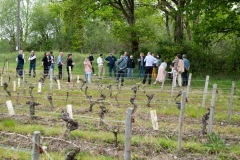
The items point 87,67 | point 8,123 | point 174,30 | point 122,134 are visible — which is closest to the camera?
point 122,134

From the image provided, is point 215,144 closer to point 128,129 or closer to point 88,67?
point 128,129

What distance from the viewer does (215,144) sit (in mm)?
6484

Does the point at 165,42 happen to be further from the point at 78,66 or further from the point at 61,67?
the point at 78,66

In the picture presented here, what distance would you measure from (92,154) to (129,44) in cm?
A: 1900

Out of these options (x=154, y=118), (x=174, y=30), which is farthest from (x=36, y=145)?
(x=174, y=30)

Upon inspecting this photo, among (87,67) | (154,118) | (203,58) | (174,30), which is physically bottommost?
(154,118)

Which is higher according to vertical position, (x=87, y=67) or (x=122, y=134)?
(x=87, y=67)

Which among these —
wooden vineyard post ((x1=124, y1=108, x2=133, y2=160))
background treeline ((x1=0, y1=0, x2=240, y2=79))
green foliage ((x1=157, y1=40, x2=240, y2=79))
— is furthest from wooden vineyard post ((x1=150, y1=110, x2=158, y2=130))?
green foliage ((x1=157, y1=40, x2=240, y2=79))

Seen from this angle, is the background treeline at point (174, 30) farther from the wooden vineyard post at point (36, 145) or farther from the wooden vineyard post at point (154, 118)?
the wooden vineyard post at point (36, 145)

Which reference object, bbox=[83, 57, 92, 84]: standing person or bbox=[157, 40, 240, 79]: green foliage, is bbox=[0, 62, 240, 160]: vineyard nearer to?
bbox=[83, 57, 92, 84]: standing person

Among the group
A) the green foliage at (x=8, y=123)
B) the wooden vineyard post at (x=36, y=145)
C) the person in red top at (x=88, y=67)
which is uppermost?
the person in red top at (x=88, y=67)

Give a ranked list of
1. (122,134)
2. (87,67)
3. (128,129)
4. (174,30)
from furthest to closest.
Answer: (174,30), (87,67), (122,134), (128,129)

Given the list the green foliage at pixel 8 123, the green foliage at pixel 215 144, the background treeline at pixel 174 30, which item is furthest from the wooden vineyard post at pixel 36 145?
the background treeline at pixel 174 30

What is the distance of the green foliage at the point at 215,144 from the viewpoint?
621 cm
